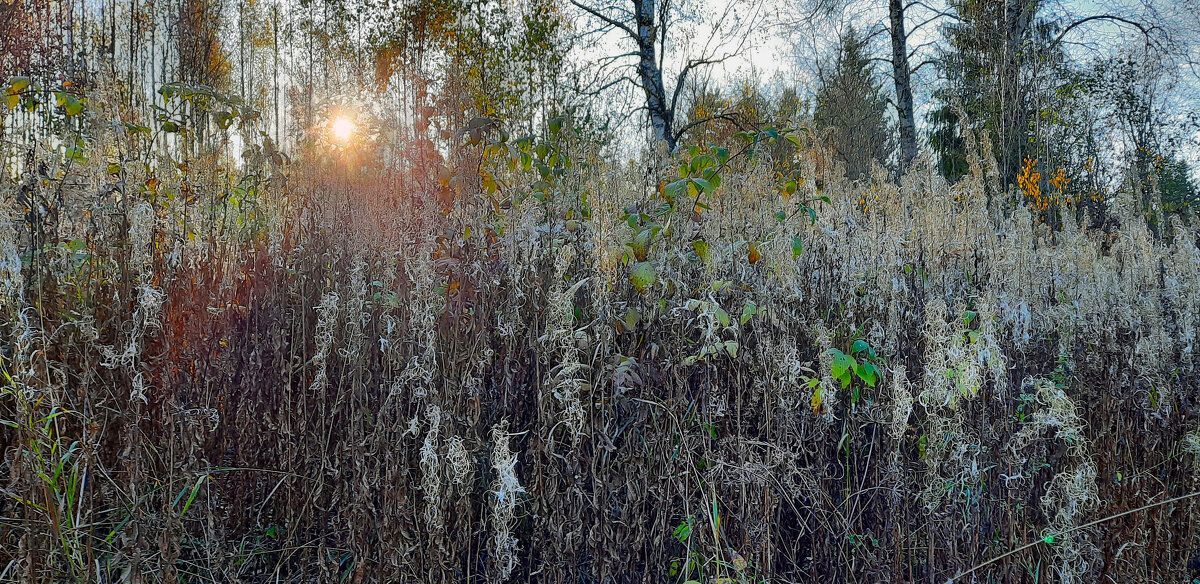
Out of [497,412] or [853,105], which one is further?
[853,105]

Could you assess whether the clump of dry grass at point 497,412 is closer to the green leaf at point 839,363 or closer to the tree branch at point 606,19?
the green leaf at point 839,363

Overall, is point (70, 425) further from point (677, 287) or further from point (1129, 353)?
point (1129, 353)

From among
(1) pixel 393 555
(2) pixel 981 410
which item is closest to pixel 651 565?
(1) pixel 393 555

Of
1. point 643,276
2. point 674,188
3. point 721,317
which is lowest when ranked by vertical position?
point 721,317

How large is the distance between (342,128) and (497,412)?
42.6 inches

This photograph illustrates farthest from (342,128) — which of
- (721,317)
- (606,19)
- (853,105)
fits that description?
(853,105)

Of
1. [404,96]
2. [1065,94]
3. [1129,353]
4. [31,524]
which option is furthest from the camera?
[1065,94]

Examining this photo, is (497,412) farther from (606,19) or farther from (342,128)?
(606,19)

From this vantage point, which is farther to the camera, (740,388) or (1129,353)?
(1129,353)

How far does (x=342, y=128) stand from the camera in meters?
2.03

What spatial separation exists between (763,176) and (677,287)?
1184 millimetres

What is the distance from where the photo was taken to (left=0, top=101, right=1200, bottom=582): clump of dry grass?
1489 mm

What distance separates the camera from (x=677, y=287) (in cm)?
172

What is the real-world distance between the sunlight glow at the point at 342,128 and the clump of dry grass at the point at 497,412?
19 centimetres
